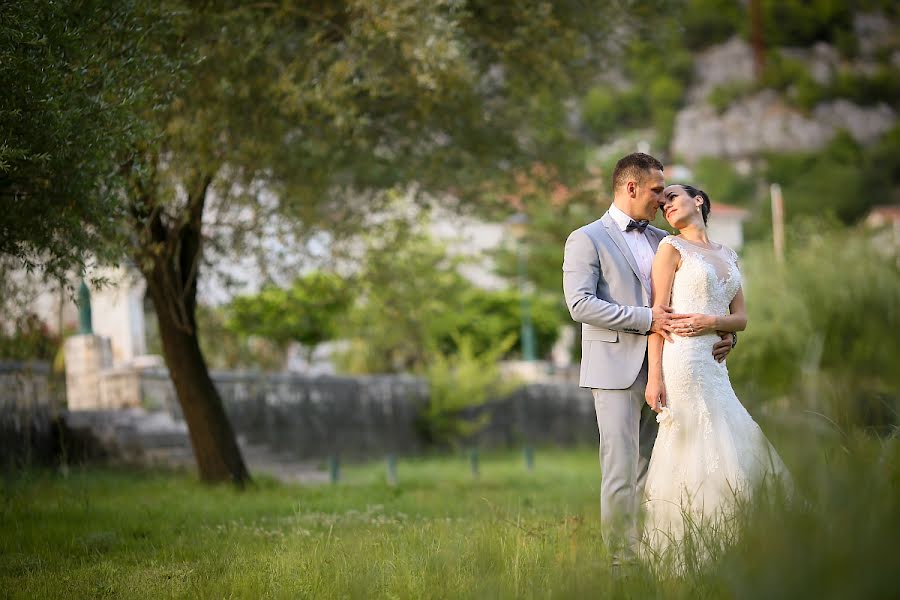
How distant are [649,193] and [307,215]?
750 cm

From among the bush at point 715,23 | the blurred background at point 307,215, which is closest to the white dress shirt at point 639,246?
A: the blurred background at point 307,215

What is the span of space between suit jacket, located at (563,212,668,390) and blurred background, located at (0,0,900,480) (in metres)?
0.58

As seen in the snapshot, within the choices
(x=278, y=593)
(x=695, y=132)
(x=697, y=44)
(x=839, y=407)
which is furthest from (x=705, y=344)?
(x=697, y=44)

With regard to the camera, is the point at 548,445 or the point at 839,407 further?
the point at 548,445

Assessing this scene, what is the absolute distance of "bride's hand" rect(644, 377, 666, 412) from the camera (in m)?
5.94

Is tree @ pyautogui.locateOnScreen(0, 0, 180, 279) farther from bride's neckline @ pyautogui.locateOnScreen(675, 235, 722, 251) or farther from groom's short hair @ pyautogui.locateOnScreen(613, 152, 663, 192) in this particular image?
bride's neckline @ pyautogui.locateOnScreen(675, 235, 722, 251)

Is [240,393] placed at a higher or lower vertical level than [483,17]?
lower

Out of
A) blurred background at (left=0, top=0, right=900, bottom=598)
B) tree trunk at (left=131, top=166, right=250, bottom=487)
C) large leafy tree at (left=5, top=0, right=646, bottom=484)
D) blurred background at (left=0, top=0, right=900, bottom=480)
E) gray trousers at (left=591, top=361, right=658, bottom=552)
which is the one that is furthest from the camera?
tree trunk at (left=131, top=166, right=250, bottom=487)

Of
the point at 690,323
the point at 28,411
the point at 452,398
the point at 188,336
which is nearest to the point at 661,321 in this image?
the point at 690,323

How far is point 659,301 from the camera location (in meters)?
6.13

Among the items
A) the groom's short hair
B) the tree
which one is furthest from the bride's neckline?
the tree

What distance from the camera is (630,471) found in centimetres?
582

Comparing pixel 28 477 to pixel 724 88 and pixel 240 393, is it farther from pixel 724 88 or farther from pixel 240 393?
pixel 724 88

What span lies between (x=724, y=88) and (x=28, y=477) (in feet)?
354
